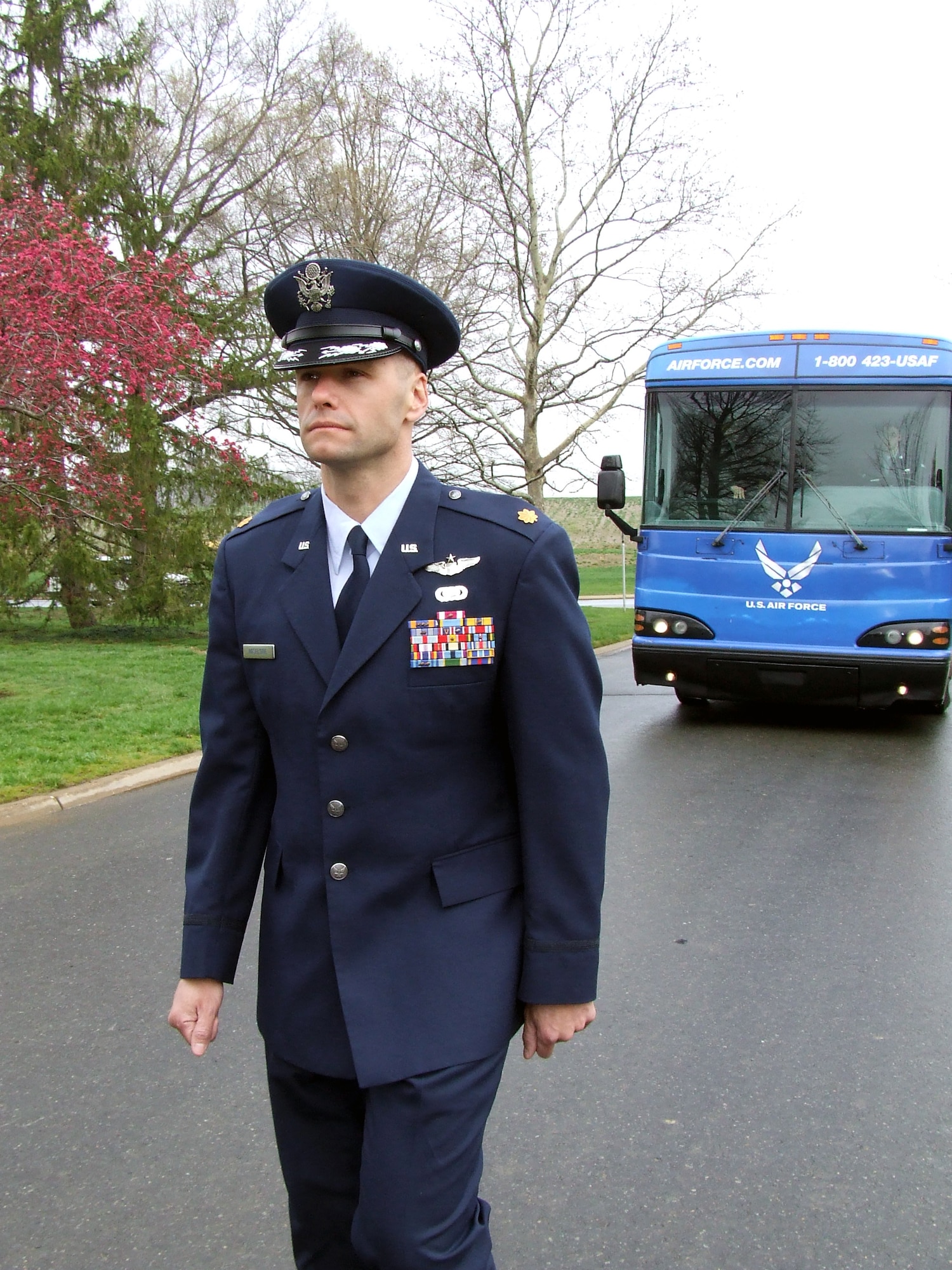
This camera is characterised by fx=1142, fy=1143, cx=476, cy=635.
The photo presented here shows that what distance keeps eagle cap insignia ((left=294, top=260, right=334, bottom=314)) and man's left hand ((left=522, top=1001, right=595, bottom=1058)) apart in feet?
4.14

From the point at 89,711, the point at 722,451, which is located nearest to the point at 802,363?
the point at 722,451

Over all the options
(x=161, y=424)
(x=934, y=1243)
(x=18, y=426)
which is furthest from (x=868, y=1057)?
(x=161, y=424)

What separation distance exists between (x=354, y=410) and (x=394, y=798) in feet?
2.13

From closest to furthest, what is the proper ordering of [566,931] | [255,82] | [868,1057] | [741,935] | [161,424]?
[566,931], [868,1057], [741,935], [161,424], [255,82]

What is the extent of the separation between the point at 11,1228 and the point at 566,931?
1759mm

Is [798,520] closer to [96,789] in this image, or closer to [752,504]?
[752,504]

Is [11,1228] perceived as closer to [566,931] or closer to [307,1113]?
[307,1113]

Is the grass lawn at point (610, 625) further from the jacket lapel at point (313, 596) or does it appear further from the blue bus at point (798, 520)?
the jacket lapel at point (313, 596)

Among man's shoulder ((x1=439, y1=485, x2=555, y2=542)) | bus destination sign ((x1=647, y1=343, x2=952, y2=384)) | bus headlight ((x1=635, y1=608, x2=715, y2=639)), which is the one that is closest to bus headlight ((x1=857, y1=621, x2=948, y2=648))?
bus headlight ((x1=635, y1=608, x2=715, y2=639))

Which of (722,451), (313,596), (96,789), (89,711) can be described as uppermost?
(722,451)

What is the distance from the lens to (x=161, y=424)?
19109 mm

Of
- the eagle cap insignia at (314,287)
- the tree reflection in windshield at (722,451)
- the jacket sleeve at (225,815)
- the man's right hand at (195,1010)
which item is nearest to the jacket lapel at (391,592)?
the jacket sleeve at (225,815)

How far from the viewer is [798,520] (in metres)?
9.17

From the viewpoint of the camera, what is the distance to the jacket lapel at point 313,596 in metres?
1.91
